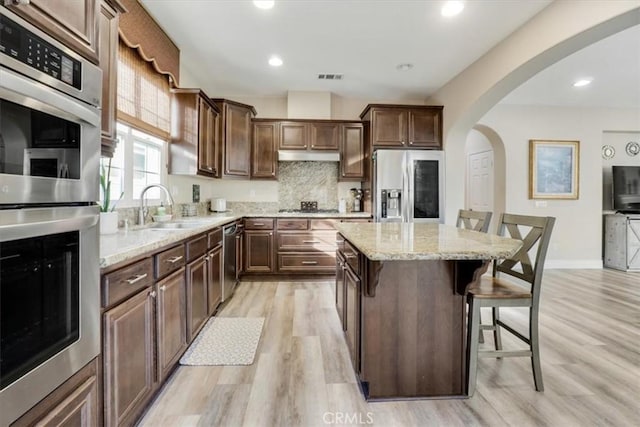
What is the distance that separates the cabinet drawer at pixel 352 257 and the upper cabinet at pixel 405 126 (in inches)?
96.7

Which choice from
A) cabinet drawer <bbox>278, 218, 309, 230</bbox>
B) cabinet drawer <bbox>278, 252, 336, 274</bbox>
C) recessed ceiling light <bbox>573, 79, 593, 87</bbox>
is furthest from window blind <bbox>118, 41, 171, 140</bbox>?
recessed ceiling light <bbox>573, 79, 593, 87</bbox>

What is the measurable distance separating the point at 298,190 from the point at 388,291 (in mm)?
3411

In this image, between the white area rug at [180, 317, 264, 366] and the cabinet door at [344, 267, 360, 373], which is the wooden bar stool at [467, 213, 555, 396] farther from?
the white area rug at [180, 317, 264, 366]

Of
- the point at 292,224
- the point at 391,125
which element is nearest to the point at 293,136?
the point at 292,224

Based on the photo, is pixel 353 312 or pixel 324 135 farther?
pixel 324 135

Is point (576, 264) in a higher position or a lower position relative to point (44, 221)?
lower

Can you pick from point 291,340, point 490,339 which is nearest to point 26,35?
point 291,340

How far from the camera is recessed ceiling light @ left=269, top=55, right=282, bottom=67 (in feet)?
11.6

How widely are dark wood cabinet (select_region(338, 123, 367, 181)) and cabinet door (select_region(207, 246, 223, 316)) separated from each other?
93.4 inches

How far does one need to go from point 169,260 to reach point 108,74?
1.04 metres

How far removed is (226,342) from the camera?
244 centimetres

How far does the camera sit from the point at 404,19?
279 cm

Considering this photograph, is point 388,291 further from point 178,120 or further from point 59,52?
point 178,120

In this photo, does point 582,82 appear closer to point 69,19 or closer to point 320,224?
point 320,224
